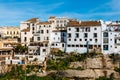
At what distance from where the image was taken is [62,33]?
228 ft

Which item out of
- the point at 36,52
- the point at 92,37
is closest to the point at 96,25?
the point at 92,37

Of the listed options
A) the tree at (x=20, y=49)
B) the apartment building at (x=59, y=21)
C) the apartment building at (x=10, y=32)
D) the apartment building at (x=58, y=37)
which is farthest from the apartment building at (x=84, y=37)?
the apartment building at (x=10, y=32)

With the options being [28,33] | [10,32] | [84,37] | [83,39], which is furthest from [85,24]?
[10,32]

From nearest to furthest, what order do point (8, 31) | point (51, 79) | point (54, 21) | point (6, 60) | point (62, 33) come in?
point (51, 79)
point (6, 60)
point (62, 33)
point (54, 21)
point (8, 31)

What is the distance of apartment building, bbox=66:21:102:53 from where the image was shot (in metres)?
65.5

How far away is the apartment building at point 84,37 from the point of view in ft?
215

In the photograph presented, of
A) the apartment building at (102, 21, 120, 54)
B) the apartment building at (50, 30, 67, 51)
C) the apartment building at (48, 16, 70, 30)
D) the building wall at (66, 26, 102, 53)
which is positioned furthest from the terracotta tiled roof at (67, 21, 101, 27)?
the apartment building at (48, 16, 70, 30)

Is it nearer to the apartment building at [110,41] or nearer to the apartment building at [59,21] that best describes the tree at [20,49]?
the apartment building at [59,21]

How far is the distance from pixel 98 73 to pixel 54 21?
1737 cm

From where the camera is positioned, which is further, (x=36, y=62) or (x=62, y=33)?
(x=62, y=33)

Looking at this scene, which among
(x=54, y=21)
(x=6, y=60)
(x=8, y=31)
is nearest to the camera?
(x=6, y=60)

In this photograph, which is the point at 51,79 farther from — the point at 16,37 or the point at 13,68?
the point at 16,37

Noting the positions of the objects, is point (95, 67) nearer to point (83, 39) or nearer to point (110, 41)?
point (110, 41)

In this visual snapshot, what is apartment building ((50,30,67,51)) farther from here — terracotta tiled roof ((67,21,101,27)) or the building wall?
terracotta tiled roof ((67,21,101,27))
